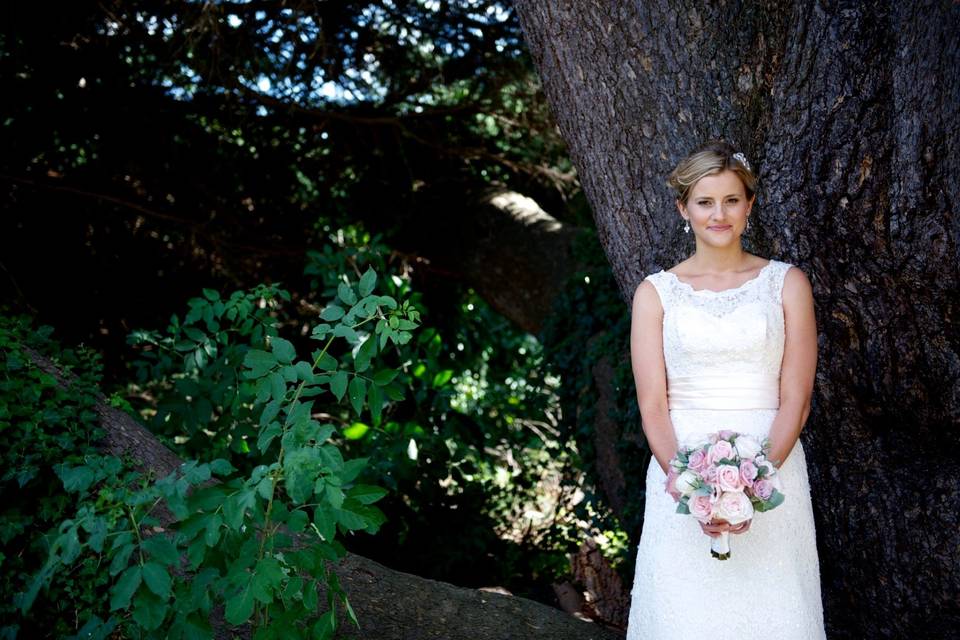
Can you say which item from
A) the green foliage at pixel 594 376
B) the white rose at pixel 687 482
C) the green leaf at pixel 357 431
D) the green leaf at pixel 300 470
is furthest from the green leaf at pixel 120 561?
the green leaf at pixel 357 431

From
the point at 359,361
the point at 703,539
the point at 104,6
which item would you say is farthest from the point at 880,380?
the point at 104,6

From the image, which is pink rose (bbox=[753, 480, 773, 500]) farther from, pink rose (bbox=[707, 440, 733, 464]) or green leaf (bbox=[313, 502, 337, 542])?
green leaf (bbox=[313, 502, 337, 542])

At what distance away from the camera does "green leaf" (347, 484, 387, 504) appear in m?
2.79

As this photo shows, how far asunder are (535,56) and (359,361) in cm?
155

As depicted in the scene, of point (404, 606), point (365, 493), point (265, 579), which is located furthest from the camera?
point (404, 606)

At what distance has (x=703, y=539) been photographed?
2980mm

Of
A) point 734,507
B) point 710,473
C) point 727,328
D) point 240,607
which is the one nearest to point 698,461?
point 710,473

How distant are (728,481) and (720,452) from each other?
0.09 metres

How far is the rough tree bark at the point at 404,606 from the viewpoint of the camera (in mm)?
3570

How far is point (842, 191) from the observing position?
10.6 feet

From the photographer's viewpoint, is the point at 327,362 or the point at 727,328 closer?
the point at 727,328

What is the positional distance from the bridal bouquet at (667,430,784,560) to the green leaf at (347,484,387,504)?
34.3 inches

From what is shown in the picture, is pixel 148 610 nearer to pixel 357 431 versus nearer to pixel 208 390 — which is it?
pixel 208 390

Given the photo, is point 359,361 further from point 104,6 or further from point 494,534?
point 104,6
